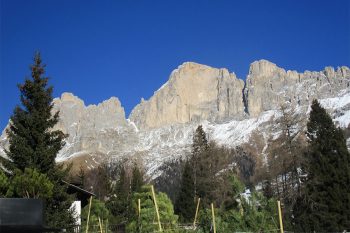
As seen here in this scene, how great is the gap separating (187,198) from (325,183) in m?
20.5

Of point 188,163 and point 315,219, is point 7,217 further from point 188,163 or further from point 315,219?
point 188,163

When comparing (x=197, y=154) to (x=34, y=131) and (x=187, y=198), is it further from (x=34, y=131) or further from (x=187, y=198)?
(x=34, y=131)

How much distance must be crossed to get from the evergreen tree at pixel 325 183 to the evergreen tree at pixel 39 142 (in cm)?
1479

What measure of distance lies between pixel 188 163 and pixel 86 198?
767 inches

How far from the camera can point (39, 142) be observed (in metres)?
20.0

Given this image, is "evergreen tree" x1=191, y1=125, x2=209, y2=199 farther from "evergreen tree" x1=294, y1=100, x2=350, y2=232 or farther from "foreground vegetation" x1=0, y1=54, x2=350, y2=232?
"evergreen tree" x1=294, y1=100, x2=350, y2=232

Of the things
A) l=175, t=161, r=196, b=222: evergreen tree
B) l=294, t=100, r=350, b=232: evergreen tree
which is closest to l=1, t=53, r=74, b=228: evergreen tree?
l=294, t=100, r=350, b=232: evergreen tree

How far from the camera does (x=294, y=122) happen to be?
107 ft

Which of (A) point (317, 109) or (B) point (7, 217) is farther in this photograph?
(A) point (317, 109)

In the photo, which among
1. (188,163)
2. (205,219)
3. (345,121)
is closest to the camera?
(205,219)

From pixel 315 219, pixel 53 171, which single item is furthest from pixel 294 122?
pixel 53 171

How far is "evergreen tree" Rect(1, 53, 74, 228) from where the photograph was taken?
1944 cm

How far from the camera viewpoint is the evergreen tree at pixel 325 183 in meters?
27.8

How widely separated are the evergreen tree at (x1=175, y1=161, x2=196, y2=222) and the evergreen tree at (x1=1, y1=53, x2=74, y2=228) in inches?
1059
